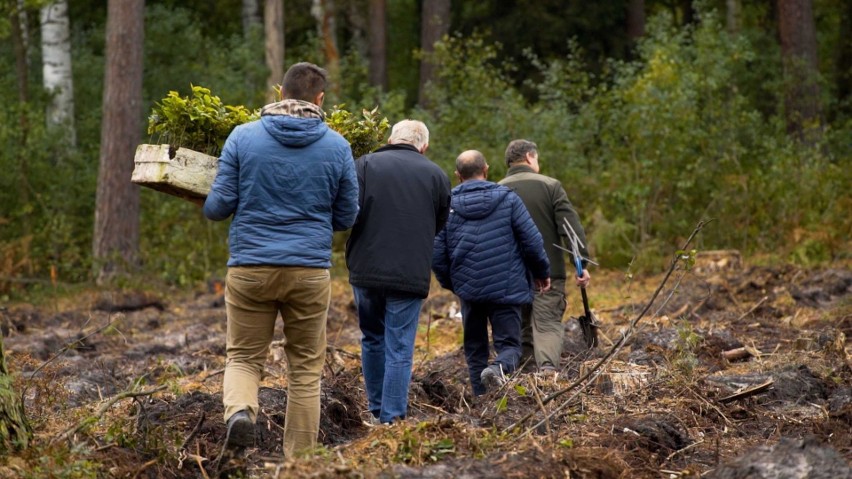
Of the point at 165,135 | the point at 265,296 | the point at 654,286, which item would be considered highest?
the point at 165,135

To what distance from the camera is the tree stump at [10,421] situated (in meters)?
5.93

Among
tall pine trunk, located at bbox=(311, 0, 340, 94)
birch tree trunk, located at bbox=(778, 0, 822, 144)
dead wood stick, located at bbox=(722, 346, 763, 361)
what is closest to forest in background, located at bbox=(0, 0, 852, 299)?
birch tree trunk, located at bbox=(778, 0, 822, 144)

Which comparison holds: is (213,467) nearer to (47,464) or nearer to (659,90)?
(47,464)

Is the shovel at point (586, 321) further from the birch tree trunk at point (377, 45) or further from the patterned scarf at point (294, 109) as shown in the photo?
the birch tree trunk at point (377, 45)

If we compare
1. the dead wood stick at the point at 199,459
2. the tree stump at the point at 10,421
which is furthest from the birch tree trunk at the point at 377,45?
the tree stump at the point at 10,421

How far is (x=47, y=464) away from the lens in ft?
18.7

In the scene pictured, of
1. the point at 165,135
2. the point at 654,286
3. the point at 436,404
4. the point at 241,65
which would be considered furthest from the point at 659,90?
the point at 165,135

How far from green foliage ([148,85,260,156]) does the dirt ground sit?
4.39 ft

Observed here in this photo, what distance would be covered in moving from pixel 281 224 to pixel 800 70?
1964 centimetres

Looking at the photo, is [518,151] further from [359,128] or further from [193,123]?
[193,123]

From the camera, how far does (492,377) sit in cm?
841

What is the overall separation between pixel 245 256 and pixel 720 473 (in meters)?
2.47

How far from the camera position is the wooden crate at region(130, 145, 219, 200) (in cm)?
670

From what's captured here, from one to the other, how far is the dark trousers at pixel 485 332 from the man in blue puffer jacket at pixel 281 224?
96.1 inches
